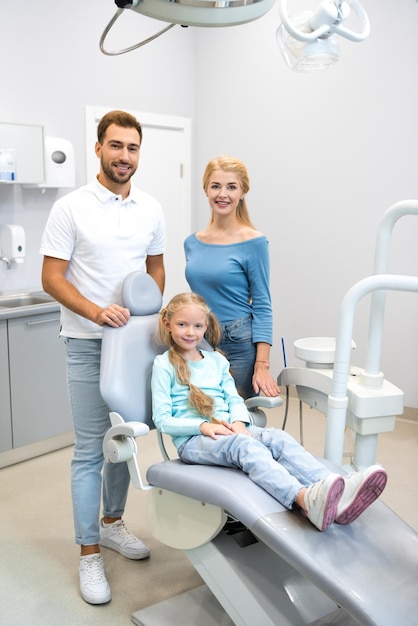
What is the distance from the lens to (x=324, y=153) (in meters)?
3.99

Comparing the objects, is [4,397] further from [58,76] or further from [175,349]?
[58,76]

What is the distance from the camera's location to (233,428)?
1987 mm

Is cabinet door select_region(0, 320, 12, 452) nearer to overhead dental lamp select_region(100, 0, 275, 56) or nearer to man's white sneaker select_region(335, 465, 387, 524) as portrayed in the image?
man's white sneaker select_region(335, 465, 387, 524)

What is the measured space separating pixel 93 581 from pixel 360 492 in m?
0.99

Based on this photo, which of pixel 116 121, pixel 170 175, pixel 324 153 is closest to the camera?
pixel 116 121

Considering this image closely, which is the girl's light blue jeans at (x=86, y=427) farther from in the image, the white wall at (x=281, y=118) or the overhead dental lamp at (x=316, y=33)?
the white wall at (x=281, y=118)

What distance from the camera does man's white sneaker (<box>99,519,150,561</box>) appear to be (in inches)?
95.3

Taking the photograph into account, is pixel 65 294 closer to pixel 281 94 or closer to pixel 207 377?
pixel 207 377

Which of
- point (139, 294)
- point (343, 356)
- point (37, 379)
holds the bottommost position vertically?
point (37, 379)

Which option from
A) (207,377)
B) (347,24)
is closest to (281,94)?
(347,24)

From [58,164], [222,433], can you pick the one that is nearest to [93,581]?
[222,433]

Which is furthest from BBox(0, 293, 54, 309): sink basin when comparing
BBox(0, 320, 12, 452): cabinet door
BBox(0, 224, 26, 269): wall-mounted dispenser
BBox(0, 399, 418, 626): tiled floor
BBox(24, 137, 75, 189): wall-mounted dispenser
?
BBox(0, 399, 418, 626): tiled floor

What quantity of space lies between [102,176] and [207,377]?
713 mm

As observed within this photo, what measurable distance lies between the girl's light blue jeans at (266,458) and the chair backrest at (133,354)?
0.21m
